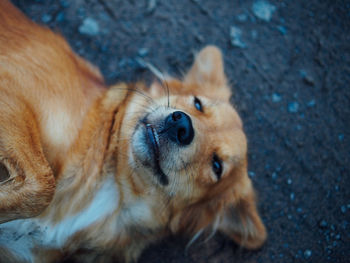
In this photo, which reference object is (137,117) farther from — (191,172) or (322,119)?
(322,119)

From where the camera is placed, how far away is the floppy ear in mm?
2943

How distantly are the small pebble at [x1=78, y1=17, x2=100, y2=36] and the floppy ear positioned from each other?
2.37 m

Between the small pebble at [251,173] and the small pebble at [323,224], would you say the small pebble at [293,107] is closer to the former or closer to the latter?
the small pebble at [251,173]

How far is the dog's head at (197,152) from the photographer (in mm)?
2312

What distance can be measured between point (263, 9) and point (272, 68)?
28.7 inches

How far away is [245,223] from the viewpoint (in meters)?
2.97

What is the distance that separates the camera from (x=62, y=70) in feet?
8.34

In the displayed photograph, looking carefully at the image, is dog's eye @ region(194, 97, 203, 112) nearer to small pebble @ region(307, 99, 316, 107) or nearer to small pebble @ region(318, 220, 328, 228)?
small pebble @ region(307, 99, 316, 107)

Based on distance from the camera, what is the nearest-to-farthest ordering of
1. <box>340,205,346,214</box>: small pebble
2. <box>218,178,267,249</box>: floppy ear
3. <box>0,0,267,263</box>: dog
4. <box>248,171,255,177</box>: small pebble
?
1. <box>0,0,267,263</box>: dog
2. <box>218,178,267,249</box>: floppy ear
3. <box>340,205,346,214</box>: small pebble
4. <box>248,171,255,177</box>: small pebble

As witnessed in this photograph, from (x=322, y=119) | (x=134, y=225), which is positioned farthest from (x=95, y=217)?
(x=322, y=119)

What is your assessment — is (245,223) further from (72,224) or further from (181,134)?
(72,224)

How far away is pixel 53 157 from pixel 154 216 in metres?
0.95

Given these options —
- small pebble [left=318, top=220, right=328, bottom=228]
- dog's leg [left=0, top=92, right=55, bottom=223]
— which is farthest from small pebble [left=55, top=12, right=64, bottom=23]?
small pebble [left=318, top=220, right=328, bottom=228]

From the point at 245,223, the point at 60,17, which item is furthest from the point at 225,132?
the point at 60,17
